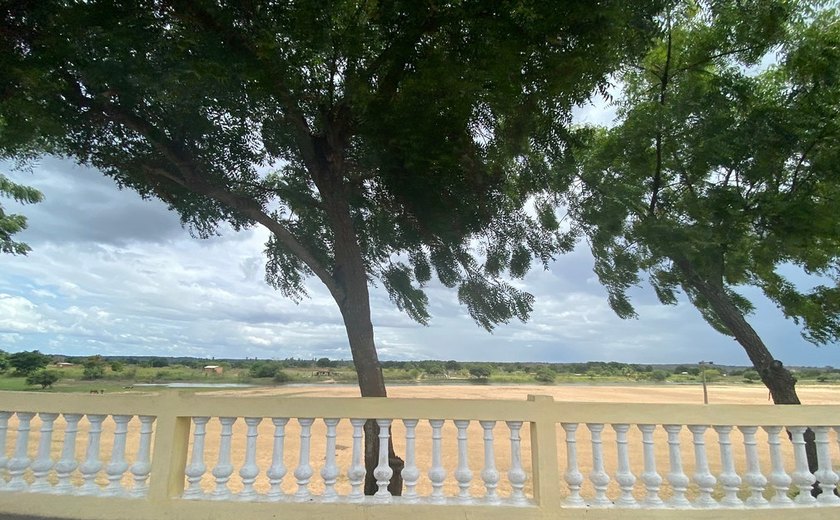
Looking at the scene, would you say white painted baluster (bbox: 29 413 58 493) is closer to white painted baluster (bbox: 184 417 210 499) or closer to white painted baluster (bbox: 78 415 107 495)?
white painted baluster (bbox: 78 415 107 495)

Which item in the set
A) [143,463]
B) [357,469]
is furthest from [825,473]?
[143,463]

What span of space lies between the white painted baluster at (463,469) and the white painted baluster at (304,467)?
3.28 ft

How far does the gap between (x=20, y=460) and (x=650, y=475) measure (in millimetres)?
Result: 4280

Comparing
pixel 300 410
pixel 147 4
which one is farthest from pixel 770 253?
pixel 147 4

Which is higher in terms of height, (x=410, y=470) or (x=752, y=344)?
(x=752, y=344)

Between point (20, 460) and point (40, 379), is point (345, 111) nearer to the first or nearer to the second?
point (20, 460)

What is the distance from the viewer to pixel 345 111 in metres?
5.50

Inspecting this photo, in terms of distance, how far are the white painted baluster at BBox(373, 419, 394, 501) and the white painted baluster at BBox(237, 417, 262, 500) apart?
32.5 inches

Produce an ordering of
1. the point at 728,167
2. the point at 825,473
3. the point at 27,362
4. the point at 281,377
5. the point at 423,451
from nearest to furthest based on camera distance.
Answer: the point at 825,473
the point at 728,167
the point at 423,451
the point at 27,362
the point at 281,377

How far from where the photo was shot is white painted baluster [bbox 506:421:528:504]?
324 centimetres

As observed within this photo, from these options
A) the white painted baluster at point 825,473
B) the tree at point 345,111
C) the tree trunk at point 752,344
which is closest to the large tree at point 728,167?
the tree trunk at point 752,344

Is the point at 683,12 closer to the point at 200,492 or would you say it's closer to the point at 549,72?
the point at 549,72

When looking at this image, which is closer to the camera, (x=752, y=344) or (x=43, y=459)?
(x=43, y=459)

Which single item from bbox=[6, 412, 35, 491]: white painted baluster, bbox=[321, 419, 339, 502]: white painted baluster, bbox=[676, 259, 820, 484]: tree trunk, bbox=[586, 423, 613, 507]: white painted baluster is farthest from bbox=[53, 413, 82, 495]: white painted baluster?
bbox=[676, 259, 820, 484]: tree trunk
